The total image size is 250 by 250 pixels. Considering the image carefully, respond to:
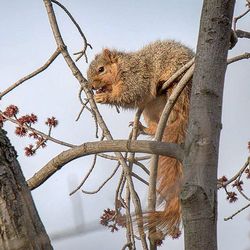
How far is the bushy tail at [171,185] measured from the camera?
1.91 metres

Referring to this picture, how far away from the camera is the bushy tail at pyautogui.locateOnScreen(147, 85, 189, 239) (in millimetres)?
1908

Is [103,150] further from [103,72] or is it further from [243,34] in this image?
[103,72]

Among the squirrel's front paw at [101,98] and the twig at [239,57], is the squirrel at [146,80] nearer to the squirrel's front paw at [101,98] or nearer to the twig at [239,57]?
the squirrel's front paw at [101,98]

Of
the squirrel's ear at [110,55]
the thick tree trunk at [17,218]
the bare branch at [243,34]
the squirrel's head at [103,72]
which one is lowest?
the thick tree trunk at [17,218]

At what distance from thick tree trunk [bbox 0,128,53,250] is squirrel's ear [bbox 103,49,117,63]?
10.9ft

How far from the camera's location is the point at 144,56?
425 cm

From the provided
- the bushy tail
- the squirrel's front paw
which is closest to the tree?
the bushy tail

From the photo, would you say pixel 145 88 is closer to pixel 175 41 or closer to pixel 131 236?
pixel 175 41

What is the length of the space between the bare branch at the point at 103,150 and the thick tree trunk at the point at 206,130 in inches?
1.9

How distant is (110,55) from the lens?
14.7ft

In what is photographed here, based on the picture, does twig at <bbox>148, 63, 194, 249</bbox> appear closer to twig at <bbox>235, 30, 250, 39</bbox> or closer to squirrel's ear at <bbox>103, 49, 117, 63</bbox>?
twig at <bbox>235, 30, 250, 39</bbox>

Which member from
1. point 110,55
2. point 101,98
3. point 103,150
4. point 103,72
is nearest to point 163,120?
point 103,150

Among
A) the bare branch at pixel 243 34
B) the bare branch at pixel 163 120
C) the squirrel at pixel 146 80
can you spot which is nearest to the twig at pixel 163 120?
the bare branch at pixel 163 120

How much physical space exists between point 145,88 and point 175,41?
1.26ft
